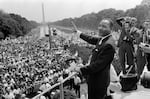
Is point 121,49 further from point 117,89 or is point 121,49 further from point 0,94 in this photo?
point 0,94

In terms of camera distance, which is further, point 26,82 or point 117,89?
point 26,82

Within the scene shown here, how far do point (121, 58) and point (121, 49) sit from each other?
0.18 m

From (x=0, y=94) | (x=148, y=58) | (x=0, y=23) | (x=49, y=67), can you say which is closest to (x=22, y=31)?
(x=0, y=23)

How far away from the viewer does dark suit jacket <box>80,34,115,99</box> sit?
2.93 meters

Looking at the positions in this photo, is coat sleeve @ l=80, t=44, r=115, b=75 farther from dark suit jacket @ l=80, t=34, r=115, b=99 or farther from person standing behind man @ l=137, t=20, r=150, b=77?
person standing behind man @ l=137, t=20, r=150, b=77

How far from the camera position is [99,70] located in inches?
117

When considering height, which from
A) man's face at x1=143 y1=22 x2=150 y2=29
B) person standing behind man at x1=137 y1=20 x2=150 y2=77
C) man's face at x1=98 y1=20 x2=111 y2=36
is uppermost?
man's face at x1=98 y1=20 x2=111 y2=36

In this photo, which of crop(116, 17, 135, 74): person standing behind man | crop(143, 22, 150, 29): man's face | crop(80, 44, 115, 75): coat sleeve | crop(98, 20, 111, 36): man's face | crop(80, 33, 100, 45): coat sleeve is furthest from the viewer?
crop(143, 22, 150, 29): man's face

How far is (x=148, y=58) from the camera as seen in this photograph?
595 cm

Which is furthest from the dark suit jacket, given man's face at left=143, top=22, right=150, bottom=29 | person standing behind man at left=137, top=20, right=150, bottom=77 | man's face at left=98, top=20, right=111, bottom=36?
man's face at left=143, top=22, right=150, bottom=29

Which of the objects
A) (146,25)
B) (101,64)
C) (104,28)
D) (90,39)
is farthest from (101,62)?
(146,25)

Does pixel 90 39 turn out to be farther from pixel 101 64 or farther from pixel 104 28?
pixel 101 64

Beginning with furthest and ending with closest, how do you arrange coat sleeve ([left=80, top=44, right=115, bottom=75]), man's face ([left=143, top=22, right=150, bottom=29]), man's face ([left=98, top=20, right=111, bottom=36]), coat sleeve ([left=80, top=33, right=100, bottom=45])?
man's face ([left=143, top=22, right=150, bottom=29]) < coat sleeve ([left=80, top=33, right=100, bottom=45]) < man's face ([left=98, top=20, right=111, bottom=36]) < coat sleeve ([left=80, top=44, right=115, bottom=75])

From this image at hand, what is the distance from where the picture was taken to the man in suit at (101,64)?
2.94 metres
